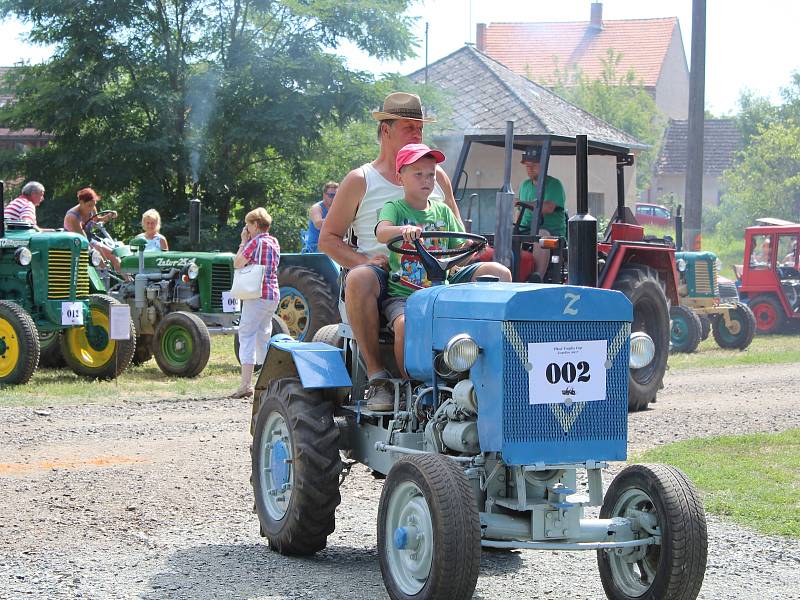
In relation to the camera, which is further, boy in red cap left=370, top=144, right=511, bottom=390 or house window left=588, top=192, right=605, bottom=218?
A: house window left=588, top=192, right=605, bottom=218

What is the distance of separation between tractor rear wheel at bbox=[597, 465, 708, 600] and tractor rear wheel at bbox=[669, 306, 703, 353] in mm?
12057

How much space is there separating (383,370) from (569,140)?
6.91 m

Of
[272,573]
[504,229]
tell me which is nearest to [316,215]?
[504,229]

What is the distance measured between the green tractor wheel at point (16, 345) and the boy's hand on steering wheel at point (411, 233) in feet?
22.9

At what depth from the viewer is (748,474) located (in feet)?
25.9

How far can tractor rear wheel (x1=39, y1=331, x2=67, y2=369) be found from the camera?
1343cm

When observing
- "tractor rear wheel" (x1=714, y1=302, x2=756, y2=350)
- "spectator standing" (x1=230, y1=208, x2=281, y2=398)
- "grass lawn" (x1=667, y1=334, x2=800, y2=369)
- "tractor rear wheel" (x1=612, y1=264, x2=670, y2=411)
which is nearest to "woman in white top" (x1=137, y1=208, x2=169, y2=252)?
"spectator standing" (x1=230, y1=208, x2=281, y2=398)

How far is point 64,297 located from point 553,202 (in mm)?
4894

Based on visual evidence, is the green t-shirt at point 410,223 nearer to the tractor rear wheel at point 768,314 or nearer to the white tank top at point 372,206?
the white tank top at point 372,206

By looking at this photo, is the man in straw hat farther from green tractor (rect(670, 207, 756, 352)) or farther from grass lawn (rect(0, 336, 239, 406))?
green tractor (rect(670, 207, 756, 352))

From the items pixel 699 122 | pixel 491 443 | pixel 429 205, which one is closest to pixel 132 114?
pixel 699 122

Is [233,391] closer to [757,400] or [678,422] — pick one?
[678,422]

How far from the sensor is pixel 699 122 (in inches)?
877

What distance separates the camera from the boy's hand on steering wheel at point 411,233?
5.33 metres
